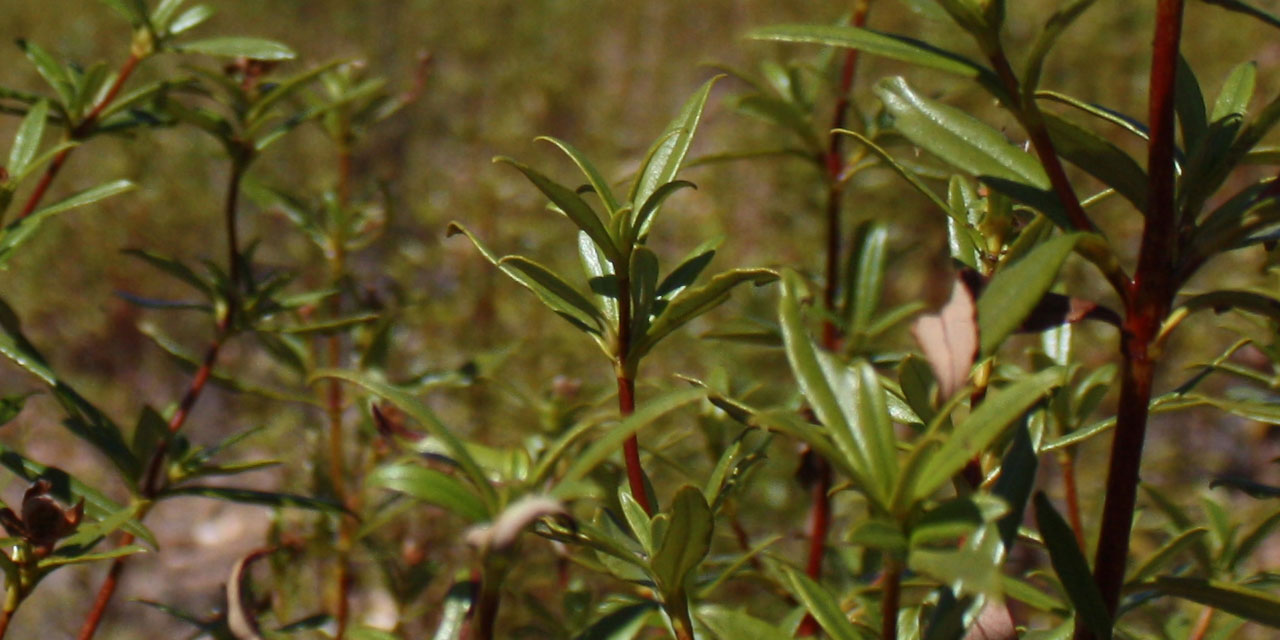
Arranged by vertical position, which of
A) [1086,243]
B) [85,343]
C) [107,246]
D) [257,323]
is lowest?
[85,343]

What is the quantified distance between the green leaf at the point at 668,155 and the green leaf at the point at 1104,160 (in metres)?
0.19

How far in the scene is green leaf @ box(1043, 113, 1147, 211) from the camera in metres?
0.58

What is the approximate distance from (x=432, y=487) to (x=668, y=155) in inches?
10.8

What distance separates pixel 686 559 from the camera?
0.58m

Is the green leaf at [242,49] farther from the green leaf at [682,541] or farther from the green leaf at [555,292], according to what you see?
the green leaf at [682,541]

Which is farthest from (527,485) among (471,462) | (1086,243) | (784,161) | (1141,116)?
(1141,116)

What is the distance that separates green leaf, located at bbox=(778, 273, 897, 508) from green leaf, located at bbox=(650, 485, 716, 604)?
0.08 m

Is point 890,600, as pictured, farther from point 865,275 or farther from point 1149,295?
point 865,275

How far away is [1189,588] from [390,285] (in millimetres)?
999

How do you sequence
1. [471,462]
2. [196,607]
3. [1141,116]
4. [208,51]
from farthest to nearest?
1. [1141,116]
2. [196,607]
3. [208,51]
4. [471,462]

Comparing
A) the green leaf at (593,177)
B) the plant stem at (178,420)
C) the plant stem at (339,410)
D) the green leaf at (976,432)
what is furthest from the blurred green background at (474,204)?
the green leaf at (976,432)

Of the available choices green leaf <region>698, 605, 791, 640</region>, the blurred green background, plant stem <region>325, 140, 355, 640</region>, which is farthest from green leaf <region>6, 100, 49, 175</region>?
green leaf <region>698, 605, 791, 640</region>

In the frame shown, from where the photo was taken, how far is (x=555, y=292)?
2.15ft

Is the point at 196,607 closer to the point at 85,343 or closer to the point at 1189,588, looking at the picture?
the point at 85,343
